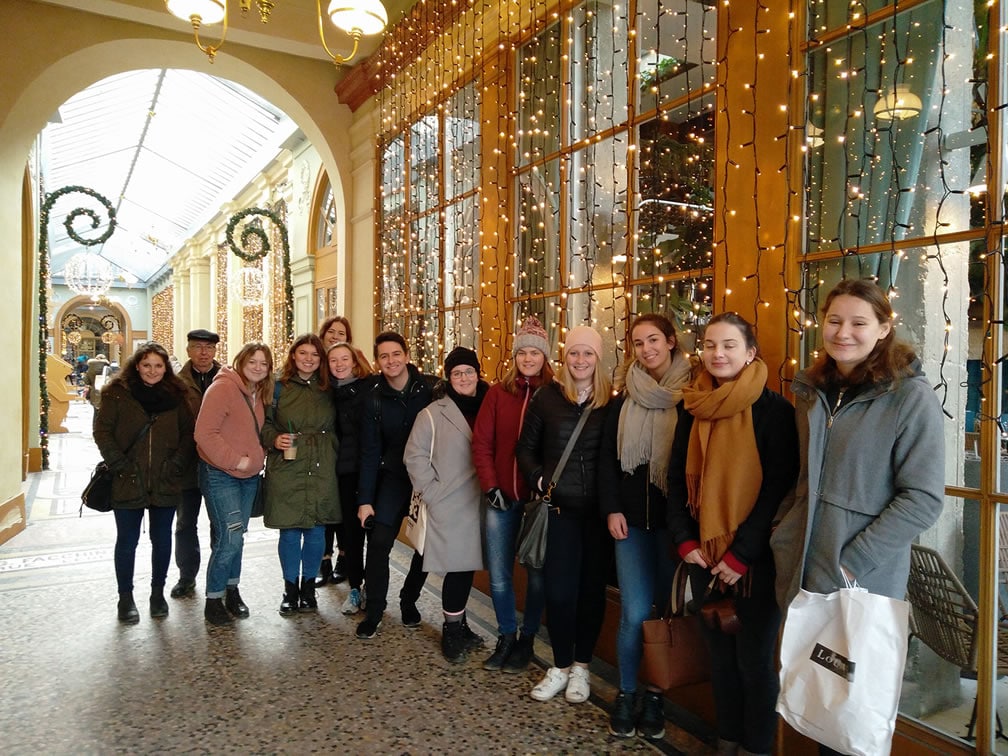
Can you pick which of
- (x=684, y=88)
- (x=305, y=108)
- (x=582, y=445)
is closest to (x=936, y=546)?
(x=582, y=445)

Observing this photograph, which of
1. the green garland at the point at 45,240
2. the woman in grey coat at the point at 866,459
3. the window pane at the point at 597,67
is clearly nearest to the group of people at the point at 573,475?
the woman in grey coat at the point at 866,459

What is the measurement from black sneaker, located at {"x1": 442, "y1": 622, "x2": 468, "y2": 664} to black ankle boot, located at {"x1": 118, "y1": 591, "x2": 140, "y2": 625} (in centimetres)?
168

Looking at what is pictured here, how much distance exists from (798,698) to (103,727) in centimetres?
241

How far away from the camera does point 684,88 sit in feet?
9.59

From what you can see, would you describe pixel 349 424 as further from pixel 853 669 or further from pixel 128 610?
pixel 853 669

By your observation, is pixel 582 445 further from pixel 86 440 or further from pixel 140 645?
pixel 86 440

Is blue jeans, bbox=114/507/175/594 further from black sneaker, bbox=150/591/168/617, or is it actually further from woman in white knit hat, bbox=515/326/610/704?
woman in white knit hat, bbox=515/326/610/704

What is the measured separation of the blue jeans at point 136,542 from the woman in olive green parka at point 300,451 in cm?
57

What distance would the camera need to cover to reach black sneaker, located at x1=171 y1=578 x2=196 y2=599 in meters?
4.00

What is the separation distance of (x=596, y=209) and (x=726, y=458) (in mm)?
1762

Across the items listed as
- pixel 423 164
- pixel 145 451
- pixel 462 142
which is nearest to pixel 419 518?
pixel 145 451

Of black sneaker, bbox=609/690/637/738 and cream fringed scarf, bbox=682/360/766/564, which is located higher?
cream fringed scarf, bbox=682/360/766/564

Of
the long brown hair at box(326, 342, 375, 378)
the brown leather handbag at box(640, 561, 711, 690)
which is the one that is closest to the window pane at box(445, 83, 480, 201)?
the long brown hair at box(326, 342, 375, 378)

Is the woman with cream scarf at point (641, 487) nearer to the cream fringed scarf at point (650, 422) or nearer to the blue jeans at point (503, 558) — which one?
the cream fringed scarf at point (650, 422)
